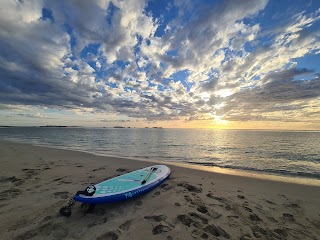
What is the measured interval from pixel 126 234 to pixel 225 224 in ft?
8.14

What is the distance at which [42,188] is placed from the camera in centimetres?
642

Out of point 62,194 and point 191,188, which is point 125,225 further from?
point 191,188

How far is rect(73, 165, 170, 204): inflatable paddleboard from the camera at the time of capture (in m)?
4.79

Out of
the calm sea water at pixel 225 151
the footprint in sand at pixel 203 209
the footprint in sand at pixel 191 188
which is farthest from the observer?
the calm sea water at pixel 225 151

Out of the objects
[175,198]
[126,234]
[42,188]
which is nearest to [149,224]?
[126,234]

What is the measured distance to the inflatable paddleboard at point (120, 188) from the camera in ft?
15.7

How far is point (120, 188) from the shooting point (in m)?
5.77

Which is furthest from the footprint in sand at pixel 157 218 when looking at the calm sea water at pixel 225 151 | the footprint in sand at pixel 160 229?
the calm sea water at pixel 225 151

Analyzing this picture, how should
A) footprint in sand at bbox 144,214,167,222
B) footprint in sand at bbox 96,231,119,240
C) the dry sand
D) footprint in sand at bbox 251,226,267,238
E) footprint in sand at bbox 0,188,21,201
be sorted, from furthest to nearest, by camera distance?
footprint in sand at bbox 0,188,21,201
footprint in sand at bbox 144,214,167,222
footprint in sand at bbox 251,226,267,238
the dry sand
footprint in sand at bbox 96,231,119,240

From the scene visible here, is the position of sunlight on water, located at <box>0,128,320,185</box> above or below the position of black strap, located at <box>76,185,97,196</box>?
above

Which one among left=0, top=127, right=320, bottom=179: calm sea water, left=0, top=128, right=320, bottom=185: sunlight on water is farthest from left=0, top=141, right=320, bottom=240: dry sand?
left=0, top=127, right=320, bottom=179: calm sea water

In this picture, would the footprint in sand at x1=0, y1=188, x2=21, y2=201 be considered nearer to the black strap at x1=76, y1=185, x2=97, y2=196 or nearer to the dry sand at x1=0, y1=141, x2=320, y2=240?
the dry sand at x1=0, y1=141, x2=320, y2=240

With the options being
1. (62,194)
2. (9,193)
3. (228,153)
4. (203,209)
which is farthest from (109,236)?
(228,153)

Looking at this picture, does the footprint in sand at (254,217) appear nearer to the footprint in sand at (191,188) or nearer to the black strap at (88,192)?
the footprint in sand at (191,188)
